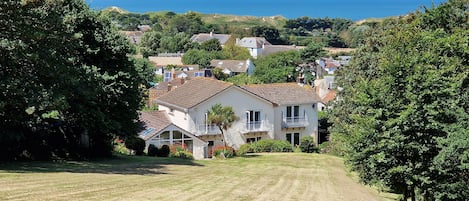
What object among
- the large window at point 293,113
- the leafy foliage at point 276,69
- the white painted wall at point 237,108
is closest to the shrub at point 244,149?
the white painted wall at point 237,108

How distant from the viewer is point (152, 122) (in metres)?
40.2

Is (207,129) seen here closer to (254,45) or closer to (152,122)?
(152,122)

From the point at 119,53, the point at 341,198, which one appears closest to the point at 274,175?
the point at 341,198

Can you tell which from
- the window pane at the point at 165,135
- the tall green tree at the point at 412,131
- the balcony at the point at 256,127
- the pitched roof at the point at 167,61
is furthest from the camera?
the pitched roof at the point at 167,61

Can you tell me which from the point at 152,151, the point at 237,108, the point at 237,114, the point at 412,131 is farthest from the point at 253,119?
the point at 412,131

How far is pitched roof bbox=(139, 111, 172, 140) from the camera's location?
37031mm

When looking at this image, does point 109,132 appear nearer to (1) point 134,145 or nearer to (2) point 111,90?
(2) point 111,90

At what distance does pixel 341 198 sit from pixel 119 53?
13.7 metres

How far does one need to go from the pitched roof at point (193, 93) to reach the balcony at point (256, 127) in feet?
14.6

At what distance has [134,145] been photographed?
110 ft

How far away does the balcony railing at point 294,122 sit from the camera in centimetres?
4866

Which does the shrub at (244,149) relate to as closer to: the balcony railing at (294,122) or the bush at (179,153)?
the bush at (179,153)

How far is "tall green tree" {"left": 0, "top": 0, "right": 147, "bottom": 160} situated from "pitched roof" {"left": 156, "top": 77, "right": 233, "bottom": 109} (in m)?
14.5

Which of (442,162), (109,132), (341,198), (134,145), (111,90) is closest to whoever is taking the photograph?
(442,162)
